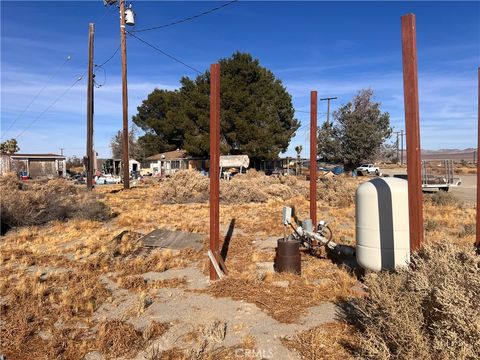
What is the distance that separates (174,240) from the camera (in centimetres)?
965

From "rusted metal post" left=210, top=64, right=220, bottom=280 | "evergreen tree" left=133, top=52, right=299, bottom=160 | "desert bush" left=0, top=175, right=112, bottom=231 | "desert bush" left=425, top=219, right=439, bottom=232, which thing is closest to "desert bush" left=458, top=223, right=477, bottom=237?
"desert bush" left=425, top=219, right=439, bottom=232

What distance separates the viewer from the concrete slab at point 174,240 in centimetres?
925

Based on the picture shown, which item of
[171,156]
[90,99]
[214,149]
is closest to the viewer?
[214,149]

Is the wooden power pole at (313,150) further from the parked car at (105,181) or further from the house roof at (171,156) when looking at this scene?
the house roof at (171,156)

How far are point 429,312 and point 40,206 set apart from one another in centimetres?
1172

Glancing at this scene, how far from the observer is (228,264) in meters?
7.64

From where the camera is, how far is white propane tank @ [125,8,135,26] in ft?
78.6

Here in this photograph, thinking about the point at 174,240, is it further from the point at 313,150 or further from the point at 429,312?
the point at 429,312

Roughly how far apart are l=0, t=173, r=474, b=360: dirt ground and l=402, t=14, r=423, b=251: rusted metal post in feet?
4.14

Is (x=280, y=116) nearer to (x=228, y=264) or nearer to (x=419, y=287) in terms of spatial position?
(x=228, y=264)

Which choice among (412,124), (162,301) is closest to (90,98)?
(162,301)

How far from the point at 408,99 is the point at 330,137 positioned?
38294mm

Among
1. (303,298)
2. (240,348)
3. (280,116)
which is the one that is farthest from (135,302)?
(280,116)

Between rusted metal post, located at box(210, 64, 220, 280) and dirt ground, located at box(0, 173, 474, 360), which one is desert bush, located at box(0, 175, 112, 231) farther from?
rusted metal post, located at box(210, 64, 220, 280)
